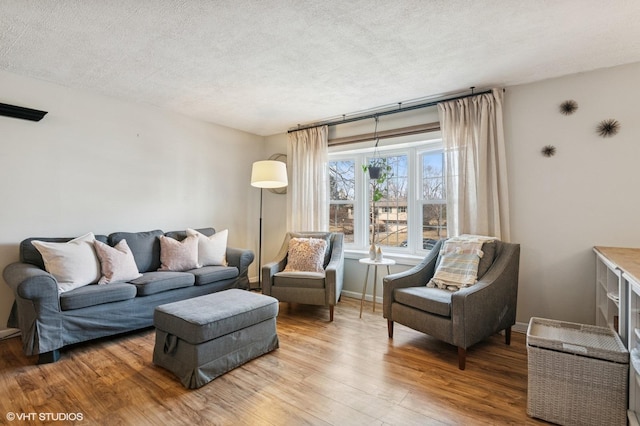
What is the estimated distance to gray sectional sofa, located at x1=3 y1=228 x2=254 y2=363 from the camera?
2.26 metres

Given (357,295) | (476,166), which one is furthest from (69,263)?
(476,166)

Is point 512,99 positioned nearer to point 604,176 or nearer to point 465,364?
point 604,176

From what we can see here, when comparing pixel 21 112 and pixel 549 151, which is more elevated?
pixel 21 112

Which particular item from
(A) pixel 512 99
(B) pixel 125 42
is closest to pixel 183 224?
(B) pixel 125 42

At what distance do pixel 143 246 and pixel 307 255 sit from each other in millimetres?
1756

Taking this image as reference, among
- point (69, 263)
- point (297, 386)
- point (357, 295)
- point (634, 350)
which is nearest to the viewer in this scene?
point (634, 350)

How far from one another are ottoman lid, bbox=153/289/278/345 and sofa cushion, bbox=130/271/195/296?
67cm

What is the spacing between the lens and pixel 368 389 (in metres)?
2.00

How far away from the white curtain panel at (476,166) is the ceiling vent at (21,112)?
389 centimetres

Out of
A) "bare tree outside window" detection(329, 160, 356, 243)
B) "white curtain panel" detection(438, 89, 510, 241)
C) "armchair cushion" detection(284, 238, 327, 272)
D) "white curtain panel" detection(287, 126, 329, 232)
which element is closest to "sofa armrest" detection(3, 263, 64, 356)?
"armchair cushion" detection(284, 238, 327, 272)

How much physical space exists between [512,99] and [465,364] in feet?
8.02

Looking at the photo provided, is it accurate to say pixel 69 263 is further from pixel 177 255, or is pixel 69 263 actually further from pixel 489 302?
pixel 489 302

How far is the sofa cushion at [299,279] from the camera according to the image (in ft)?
10.7

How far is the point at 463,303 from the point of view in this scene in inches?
87.0
